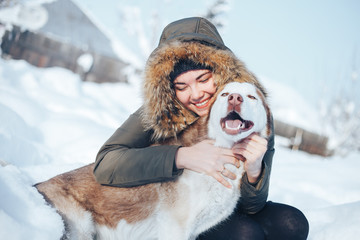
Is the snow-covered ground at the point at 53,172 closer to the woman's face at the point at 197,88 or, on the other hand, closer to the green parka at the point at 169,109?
the green parka at the point at 169,109

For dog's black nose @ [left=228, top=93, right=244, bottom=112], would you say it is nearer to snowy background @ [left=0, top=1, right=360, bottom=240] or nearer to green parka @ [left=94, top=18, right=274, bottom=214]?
green parka @ [left=94, top=18, right=274, bottom=214]

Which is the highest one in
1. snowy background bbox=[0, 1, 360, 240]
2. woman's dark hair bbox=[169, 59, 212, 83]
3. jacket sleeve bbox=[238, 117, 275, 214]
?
woman's dark hair bbox=[169, 59, 212, 83]

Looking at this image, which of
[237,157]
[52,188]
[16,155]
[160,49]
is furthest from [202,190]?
[16,155]

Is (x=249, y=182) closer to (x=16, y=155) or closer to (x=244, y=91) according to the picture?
(x=244, y=91)

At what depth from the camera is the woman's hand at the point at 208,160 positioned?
5.09 ft

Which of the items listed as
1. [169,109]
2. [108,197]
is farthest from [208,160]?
[108,197]

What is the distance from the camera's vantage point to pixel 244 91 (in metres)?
1.53

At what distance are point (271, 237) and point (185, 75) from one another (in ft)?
4.35

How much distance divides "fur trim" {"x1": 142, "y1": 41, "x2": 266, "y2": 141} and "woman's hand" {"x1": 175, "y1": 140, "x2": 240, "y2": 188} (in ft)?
1.05

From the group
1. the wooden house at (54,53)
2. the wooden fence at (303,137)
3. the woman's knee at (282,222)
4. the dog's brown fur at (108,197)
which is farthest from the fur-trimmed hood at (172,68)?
the wooden fence at (303,137)

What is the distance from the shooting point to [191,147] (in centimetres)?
162

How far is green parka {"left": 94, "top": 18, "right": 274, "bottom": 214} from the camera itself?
1.67 metres

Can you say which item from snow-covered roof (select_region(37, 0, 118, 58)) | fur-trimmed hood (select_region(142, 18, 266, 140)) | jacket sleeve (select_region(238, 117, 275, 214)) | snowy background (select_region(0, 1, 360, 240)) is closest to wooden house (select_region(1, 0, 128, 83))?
snow-covered roof (select_region(37, 0, 118, 58))

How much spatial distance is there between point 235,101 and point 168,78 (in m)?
0.73
